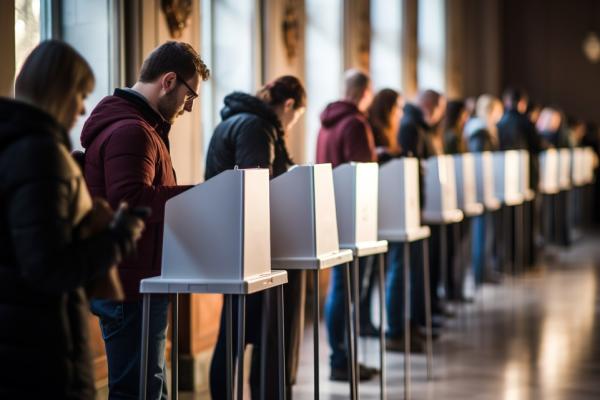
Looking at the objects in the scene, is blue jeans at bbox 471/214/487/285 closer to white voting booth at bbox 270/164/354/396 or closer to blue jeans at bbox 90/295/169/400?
white voting booth at bbox 270/164/354/396

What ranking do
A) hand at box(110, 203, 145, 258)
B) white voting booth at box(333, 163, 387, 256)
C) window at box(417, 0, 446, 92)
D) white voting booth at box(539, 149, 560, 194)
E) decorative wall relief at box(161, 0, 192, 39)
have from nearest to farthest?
hand at box(110, 203, 145, 258), white voting booth at box(333, 163, 387, 256), decorative wall relief at box(161, 0, 192, 39), white voting booth at box(539, 149, 560, 194), window at box(417, 0, 446, 92)

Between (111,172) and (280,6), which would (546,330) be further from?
(111,172)

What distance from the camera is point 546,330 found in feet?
23.5

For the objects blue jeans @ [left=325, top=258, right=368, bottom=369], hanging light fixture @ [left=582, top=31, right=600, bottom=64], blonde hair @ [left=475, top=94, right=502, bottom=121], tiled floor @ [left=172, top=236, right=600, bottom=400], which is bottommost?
tiled floor @ [left=172, top=236, right=600, bottom=400]

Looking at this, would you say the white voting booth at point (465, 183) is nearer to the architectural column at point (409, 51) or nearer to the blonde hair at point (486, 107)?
the blonde hair at point (486, 107)

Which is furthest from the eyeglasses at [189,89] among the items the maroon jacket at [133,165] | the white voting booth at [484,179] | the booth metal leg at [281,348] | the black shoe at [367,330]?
the white voting booth at [484,179]

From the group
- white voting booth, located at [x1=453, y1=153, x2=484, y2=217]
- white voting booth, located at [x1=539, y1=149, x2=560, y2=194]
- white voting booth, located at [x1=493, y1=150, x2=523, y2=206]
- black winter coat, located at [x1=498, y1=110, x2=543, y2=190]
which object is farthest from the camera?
white voting booth, located at [x1=539, y1=149, x2=560, y2=194]

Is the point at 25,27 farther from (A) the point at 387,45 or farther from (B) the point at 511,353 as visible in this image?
(A) the point at 387,45

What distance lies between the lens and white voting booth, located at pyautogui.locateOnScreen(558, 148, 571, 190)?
11.9 meters

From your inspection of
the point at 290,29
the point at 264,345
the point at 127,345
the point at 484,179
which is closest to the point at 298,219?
the point at 264,345

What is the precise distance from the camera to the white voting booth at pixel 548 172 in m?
10.9

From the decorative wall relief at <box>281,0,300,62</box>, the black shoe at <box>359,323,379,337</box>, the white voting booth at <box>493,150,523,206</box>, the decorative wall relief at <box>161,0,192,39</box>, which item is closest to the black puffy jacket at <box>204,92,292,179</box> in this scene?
the decorative wall relief at <box>161,0,192,39</box>

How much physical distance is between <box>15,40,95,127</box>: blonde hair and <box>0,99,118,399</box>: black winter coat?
0.06 meters

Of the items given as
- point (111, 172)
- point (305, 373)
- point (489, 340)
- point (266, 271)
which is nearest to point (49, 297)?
point (111, 172)
